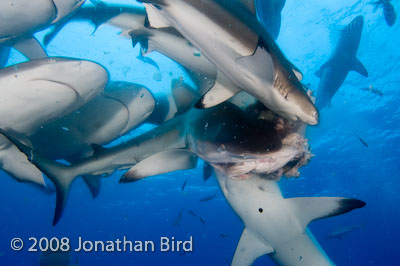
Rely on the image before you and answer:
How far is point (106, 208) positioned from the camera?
135 feet

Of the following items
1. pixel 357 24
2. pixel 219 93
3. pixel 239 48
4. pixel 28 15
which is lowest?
pixel 219 93

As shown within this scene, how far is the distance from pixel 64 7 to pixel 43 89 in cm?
183

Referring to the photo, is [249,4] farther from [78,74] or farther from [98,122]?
[98,122]

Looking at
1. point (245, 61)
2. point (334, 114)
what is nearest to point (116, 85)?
point (245, 61)

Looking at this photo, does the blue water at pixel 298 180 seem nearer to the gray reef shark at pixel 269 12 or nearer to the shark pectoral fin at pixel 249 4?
the shark pectoral fin at pixel 249 4

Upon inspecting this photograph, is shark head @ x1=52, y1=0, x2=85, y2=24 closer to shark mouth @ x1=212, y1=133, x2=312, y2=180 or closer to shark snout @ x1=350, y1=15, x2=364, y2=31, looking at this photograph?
shark mouth @ x1=212, y1=133, x2=312, y2=180

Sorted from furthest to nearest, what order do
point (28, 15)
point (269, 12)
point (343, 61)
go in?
point (343, 61)
point (269, 12)
point (28, 15)

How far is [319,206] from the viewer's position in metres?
3.93

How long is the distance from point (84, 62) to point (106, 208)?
42897 millimetres

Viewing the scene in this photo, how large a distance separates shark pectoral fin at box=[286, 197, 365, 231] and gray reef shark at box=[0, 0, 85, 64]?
18.1 ft

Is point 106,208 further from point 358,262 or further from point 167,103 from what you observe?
point 358,262

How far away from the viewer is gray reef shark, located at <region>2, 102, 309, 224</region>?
254 centimetres

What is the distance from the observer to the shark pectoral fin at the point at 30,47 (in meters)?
5.56

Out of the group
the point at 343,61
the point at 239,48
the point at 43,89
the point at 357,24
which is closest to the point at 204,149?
the point at 239,48
